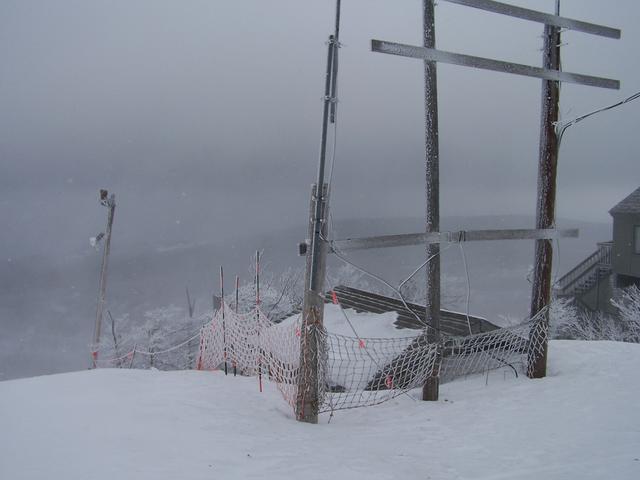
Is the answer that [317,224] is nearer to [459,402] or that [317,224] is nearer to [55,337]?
[459,402]

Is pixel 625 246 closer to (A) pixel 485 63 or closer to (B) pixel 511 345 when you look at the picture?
(B) pixel 511 345

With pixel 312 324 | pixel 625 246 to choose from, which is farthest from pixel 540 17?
pixel 625 246

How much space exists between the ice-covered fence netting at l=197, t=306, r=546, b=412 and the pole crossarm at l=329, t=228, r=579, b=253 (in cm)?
128

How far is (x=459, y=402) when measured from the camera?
6.59 m

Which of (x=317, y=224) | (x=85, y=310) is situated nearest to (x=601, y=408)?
(x=317, y=224)

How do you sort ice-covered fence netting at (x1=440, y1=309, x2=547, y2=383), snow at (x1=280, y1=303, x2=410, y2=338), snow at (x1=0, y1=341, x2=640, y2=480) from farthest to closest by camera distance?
snow at (x1=280, y1=303, x2=410, y2=338), ice-covered fence netting at (x1=440, y1=309, x2=547, y2=383), snow at (x1=0, y1=341, x2=640, y2=480)

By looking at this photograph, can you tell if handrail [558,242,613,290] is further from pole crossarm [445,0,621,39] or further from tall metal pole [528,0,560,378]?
pole crossarm [445,0,621,39]

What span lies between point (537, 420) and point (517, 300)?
5668 centimetres

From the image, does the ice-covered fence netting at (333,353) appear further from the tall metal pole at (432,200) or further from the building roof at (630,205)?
the building roof at (630,205)

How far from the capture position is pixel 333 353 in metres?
7.41

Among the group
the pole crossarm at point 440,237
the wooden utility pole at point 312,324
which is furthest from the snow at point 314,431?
the pole crossarm at point 440,237

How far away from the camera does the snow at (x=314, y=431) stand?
3959mm

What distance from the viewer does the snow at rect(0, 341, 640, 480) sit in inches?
156

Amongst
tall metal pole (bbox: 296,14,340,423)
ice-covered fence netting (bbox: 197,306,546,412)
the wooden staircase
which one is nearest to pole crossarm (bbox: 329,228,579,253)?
tall metal pole (bbox: 296,14,340,423)
